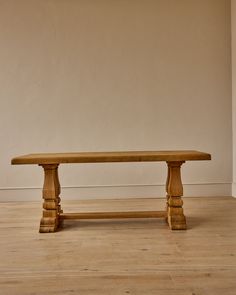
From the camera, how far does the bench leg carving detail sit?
6.73 feet

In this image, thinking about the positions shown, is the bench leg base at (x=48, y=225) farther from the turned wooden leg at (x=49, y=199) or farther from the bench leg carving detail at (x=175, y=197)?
the bench leg carving detail at (x=175, y=197)

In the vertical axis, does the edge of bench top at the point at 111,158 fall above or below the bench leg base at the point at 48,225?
above

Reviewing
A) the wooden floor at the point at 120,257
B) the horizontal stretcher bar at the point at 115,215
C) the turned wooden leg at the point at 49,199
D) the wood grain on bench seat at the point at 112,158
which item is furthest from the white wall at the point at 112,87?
the wood grain on bench seat at the point at 112,158

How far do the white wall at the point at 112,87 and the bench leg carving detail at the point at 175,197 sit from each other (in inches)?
42.2

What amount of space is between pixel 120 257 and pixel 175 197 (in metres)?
0.66

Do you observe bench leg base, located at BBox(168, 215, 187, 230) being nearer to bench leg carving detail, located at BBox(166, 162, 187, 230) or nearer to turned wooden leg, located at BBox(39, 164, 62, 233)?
bench leg carving detail, located at BBox(166, 162, 187, 230)

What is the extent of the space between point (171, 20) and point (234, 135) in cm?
124

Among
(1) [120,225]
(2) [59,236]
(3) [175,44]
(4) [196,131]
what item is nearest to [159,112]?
(4) [196,131]

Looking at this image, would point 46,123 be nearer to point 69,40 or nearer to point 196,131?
point 69,40

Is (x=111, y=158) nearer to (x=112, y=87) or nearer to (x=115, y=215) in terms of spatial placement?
(x=115, y=215)

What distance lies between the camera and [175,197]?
6.83 ft

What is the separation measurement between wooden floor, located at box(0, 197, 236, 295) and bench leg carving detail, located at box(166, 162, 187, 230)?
0.07 meters

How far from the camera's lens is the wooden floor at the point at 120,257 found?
4.07 feet

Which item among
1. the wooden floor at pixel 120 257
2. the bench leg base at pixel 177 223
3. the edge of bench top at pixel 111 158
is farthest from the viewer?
the bench leg base at pixel 177 223
